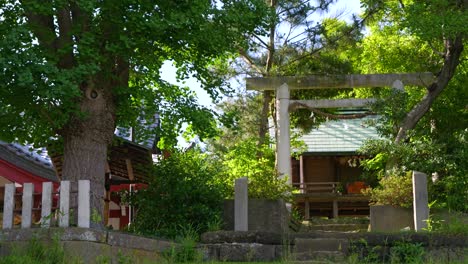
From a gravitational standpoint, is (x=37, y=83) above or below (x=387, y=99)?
below

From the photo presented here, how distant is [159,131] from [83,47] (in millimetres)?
2881

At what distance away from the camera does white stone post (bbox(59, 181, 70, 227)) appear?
10.4m

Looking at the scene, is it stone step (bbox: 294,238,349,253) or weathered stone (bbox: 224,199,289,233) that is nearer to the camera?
stone step (bbox: 294,238,349,253)

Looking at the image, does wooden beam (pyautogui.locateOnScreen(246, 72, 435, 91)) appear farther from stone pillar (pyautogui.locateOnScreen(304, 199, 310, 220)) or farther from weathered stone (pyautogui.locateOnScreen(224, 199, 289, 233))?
stone pillar (pyautogui.locateOnScreen(304, 199, 310, 220))

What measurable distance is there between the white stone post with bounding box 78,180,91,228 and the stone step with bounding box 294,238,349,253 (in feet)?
10.8

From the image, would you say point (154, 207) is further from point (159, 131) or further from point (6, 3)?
point (6, 3)

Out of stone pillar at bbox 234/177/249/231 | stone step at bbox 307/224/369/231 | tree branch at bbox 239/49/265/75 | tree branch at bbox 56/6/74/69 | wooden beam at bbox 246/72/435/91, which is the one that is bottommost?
stone step at bbox 307/224/369/231

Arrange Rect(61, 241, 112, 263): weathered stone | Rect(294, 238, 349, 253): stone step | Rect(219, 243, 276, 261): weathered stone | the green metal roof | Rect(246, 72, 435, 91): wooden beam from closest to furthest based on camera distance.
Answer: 1. Rect(61, 241, 112, 263): weathered stone
2. Rect(219, 243, 276, 261): weathered stone
3. Rect(294, 238, 349, 253): stone step
4. Rect(246, 72, 435, 91): wooden beam
5. the green metal roof

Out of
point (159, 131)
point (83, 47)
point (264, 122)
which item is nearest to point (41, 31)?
point (83, 47)

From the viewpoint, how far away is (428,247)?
1129 cm

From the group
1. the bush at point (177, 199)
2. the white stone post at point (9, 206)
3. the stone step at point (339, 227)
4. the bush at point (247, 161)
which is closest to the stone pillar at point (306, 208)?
the bush at point (247, 161)

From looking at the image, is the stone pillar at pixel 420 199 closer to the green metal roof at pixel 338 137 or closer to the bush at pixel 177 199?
the bush at pixel 177 199

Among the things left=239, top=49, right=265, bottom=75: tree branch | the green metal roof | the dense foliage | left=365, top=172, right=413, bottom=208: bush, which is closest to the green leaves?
left=365, top=172, right=413, bottom=208: bush

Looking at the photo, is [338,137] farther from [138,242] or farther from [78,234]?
[78,234]
